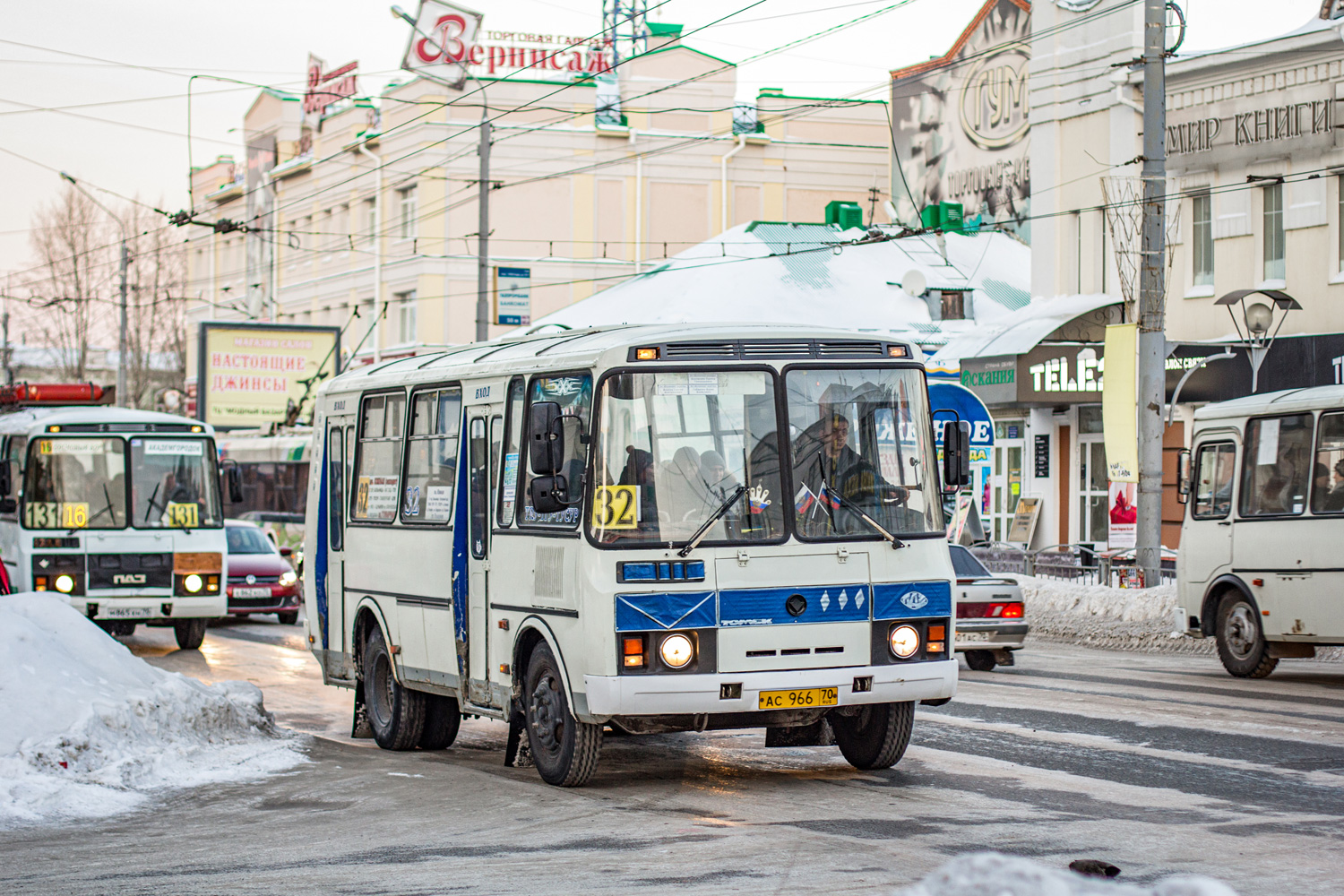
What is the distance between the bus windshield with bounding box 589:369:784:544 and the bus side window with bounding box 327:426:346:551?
182 inches

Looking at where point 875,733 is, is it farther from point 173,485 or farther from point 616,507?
point 173,485

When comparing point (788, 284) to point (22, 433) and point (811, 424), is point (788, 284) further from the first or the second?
point (811, 424)

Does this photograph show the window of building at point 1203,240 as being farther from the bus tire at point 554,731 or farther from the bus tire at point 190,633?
the bus tire at point 554,731

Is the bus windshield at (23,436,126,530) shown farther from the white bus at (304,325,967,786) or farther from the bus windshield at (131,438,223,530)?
the white bus at (304,325,967,786)

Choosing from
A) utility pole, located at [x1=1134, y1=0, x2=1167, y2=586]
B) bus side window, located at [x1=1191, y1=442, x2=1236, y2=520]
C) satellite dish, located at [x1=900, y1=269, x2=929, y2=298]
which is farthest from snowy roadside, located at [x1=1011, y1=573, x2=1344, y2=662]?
satellite dish, located at [x1=900, y1=269, x2=929, y2=298]

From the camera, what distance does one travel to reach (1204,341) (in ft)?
101

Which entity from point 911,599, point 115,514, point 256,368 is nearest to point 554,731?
point 911,599

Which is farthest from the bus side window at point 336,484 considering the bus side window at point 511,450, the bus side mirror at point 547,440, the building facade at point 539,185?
the building facade at point 539,185

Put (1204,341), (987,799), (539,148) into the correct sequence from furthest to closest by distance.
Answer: (539,148) → (1204,341) → (987,799)

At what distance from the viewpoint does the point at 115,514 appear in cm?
2188

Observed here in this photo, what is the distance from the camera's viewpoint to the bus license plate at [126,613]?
21.6m

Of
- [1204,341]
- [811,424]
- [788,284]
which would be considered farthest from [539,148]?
[811,424]

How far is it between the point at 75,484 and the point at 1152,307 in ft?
45.4

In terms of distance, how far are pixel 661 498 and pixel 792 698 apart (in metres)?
1.31
